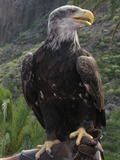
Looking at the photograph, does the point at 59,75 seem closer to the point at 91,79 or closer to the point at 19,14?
the point at 91,79

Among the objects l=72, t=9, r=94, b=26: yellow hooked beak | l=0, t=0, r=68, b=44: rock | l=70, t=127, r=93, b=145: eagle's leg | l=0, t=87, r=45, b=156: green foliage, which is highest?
l=72, t=9, r=94, b=26: yellow hooked beak

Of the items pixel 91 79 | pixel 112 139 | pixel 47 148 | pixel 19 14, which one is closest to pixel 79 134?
pixel 47 148

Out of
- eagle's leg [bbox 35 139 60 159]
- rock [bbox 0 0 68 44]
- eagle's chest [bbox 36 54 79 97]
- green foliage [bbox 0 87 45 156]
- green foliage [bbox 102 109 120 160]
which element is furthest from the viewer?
rock [bbox 0 0 68 44]

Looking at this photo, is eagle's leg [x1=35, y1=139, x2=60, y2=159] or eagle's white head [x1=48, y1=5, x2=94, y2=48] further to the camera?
eagle's white head [x1=48, y1=5, x2=94, y2=48]

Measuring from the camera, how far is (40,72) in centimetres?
518

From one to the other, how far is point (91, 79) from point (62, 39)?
427 mm

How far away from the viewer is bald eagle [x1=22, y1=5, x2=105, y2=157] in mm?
5082

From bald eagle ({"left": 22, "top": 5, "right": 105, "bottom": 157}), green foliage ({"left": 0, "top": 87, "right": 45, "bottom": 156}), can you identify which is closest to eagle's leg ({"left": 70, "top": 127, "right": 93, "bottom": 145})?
bald eagle ({"left": 22, "top": 5, "right": 105, "bottom": 157})

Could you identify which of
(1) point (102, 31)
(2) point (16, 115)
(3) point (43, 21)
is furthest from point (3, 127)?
(3) point (43, 21)

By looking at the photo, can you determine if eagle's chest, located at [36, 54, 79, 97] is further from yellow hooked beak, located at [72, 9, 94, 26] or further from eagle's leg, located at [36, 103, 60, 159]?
yellow hooked beak, located at [72, 9, 94, 26]

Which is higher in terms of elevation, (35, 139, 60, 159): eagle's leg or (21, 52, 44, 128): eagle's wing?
(21, 52, 44, 128): eagle's wing

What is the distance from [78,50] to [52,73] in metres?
0.31

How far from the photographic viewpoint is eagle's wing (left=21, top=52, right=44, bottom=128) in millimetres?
5285

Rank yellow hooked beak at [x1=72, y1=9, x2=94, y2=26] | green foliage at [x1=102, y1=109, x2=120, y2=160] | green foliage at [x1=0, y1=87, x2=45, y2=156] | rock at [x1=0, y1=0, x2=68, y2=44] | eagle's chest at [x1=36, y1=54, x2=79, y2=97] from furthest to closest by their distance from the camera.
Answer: rock at [x1=0, y1=0, x2=68, y2=44] → green foliage at [x1=0, y1=87, x2=45, y2=156] → green foliage at [x1=102, y1=109, x2=120, y2=160] → yellow hooked beak at [x1=72, y1=9, x2=94, y2=26] → eagle's chest at [x1=36, y1=54, x2=79, y2=97]
